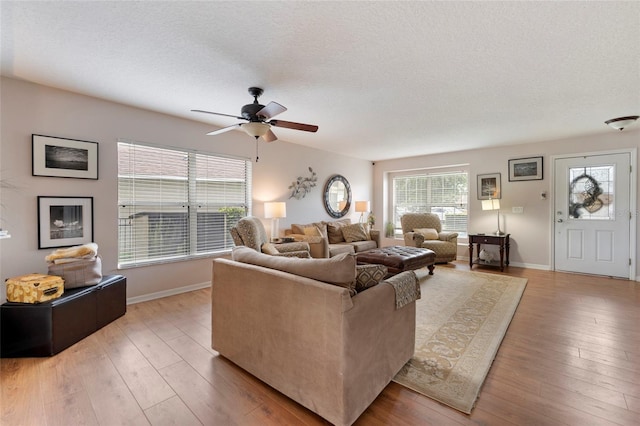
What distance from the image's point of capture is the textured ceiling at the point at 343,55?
1770 mm

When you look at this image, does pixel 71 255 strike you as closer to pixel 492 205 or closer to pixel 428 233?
pixel 428 233

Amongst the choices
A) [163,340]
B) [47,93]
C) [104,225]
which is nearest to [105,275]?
[104,225]

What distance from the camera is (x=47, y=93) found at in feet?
9.48

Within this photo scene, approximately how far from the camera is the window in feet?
20.9

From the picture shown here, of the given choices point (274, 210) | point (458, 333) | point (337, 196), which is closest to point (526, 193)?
point (337, 196)

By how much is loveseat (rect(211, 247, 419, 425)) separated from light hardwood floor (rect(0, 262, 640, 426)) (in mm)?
160

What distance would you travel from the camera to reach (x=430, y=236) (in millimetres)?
5723

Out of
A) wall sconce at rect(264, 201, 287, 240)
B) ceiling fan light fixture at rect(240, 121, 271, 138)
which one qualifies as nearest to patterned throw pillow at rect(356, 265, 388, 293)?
ceiling fan light fixture at rect(240, 121, 271, 138)

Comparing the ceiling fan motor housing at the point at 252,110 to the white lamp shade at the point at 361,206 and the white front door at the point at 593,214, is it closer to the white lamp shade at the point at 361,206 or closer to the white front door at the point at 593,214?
the white lamp shade at the point at 361,206

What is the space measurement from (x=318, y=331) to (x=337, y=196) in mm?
5095

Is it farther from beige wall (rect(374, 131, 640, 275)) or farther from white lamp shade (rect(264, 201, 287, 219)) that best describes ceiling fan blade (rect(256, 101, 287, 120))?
beige wall (rect(374, 131, 640, 275))

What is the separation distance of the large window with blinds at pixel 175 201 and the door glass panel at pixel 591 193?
229 inches

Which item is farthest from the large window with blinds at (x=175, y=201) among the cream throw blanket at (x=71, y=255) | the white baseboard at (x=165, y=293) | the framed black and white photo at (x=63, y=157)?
the cream throw blanket at (x=71, y=255)

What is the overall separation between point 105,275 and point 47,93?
2.06 metres
